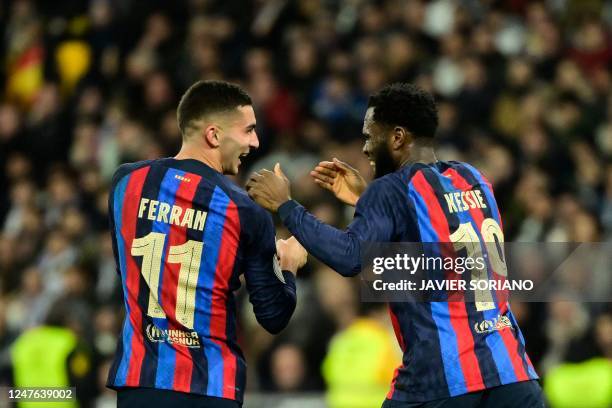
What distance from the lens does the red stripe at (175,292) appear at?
15.8 feet

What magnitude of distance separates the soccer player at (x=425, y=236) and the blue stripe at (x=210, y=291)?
10.2 inches

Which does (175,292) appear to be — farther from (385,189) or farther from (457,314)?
(457,314)

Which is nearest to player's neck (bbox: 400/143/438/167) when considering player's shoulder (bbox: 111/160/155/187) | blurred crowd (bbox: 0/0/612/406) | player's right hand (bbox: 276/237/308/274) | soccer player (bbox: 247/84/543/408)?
soccer player (bbox: 247/84/543/408)

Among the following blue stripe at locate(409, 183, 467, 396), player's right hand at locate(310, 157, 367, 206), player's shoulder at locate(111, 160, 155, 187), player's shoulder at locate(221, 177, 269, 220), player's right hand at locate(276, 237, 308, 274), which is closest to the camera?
blue stripe at locate(409, 183, 467, 396)

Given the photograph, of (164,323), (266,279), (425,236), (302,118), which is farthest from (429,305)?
(302,118)

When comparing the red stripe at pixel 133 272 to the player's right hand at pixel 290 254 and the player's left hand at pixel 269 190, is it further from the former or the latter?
the player's right hand at pixel 290 254

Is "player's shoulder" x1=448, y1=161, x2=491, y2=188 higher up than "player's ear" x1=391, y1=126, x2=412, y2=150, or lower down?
lower down

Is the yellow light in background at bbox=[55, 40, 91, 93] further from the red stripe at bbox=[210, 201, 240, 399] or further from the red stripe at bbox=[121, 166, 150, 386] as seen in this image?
the red stripe at bbox=[210, 201, 240, 399]

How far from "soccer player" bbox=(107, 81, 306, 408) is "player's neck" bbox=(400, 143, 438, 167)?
25.8 inches

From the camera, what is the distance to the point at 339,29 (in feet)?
43.0

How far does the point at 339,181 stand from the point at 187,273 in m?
1.09

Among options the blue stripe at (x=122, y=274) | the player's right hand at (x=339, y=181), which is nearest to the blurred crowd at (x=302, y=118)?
the player's right hand at (x=339, y=181)

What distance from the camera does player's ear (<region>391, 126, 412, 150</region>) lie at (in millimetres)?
5160

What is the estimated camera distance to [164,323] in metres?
4.88
